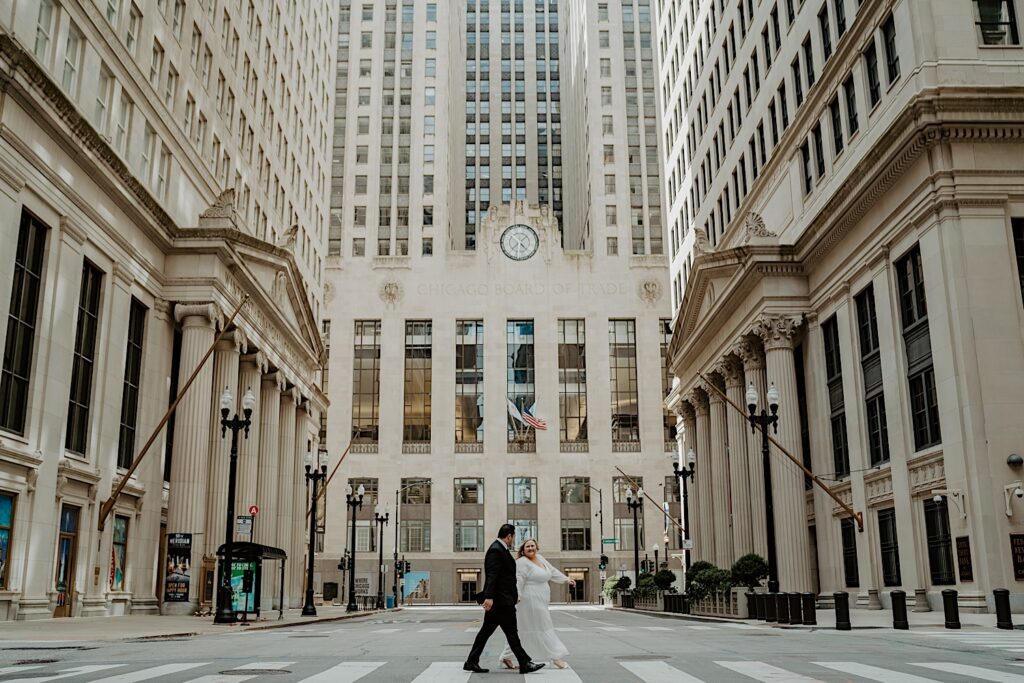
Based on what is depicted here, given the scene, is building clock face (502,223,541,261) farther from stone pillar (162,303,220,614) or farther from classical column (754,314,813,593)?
stone pillar (162,303,220,614)

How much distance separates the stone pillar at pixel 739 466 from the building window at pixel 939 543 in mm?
17160

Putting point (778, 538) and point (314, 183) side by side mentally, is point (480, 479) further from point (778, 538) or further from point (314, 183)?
point (778, 538)

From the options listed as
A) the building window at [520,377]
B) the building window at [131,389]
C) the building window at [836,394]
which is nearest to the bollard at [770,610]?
the building window at [836,394]

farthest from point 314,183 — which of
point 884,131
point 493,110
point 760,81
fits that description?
point 493,110

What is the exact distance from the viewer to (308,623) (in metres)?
32.8

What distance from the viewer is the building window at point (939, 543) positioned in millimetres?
29859

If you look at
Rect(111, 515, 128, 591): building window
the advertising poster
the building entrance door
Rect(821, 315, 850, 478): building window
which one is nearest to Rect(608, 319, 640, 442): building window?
Rect(821, 315, 850, 478): building window

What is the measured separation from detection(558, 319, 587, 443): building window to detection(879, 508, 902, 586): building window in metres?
61.7

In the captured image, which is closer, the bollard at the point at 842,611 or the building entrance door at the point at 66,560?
the bollard at the point at 842,611

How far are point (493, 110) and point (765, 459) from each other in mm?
115563

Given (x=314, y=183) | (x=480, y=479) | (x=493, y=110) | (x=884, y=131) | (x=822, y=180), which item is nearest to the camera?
(x=884, y=131)

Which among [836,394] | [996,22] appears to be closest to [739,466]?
[836,394]

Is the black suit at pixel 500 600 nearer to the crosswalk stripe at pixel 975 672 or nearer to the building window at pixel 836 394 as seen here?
the crosswalk stripe at pixel 975 672

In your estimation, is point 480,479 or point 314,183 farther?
point 480,479
